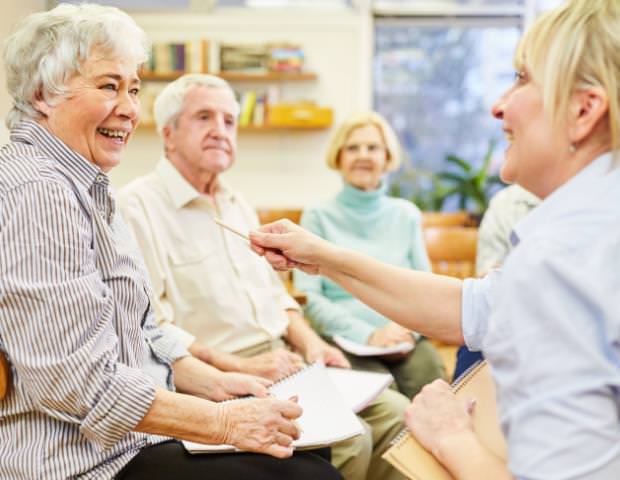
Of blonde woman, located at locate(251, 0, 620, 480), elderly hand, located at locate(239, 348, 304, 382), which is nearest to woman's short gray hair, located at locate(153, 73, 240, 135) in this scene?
elderly hand, located at locate(239, 348, 304, 382)

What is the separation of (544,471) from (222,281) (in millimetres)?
1388

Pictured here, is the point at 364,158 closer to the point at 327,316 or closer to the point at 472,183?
the point at 327,316

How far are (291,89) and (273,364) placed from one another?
3750 millimetres

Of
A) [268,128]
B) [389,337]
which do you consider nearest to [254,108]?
[268,128]

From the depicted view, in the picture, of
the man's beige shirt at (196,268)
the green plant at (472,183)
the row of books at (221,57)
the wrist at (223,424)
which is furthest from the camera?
the row of books at (221,57)

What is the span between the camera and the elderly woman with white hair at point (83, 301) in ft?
3.56

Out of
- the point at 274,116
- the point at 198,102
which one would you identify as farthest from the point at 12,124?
the point at 274,116

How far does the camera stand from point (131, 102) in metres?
1.42

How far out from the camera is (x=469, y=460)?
3.24ft

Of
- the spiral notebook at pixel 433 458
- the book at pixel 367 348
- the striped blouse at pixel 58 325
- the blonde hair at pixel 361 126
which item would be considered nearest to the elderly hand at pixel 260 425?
the striped blouse at pixel 58 325

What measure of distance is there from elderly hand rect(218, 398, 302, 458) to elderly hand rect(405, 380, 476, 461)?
0.92 ft

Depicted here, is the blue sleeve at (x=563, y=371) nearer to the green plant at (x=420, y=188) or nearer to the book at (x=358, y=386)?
the book at (x=358, y=386)

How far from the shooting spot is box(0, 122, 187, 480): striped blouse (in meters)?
1.08

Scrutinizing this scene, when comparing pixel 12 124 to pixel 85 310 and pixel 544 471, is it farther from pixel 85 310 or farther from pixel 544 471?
pixel 544 471
